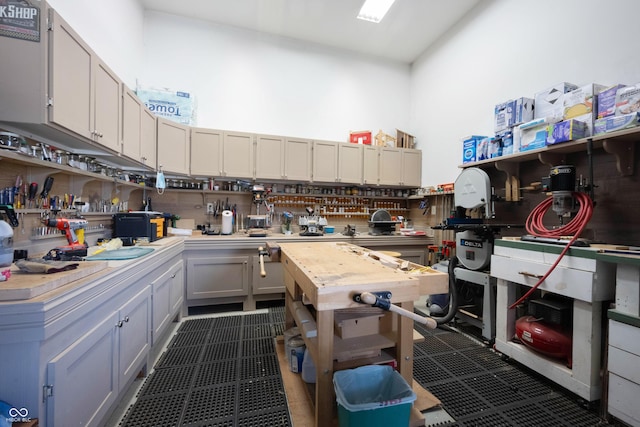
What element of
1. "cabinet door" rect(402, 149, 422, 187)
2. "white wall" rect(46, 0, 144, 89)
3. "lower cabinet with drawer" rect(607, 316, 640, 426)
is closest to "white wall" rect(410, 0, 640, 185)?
"cabinet door" rect(402, 149, 422, 187)

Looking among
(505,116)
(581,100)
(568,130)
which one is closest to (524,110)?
(505,116)

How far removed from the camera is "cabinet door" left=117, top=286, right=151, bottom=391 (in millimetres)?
1536

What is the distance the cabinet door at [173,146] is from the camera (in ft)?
9.75

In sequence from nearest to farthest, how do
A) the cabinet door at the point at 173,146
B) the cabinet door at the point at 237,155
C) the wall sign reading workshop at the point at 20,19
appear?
the wall sign reading workshop at the point at 20,19
the cabinet door at the point at 173,146
the cabinet door at the point at 237,155

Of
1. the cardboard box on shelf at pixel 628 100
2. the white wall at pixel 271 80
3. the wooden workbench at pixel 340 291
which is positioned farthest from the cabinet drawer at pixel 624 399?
the white wall at pixel 271 80

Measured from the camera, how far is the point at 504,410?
164 centimetres

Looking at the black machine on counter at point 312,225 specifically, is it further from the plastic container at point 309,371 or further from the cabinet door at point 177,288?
the plastic container at point 309,371

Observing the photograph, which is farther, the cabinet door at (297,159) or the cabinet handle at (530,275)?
the cabinet door at (297,159)

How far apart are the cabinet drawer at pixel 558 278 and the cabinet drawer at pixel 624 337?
16 cm

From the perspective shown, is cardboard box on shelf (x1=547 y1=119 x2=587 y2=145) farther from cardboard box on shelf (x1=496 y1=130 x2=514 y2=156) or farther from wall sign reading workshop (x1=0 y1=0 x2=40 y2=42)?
wall sign reading workshop (x1=0 y1=0 x2=40 y2=42)

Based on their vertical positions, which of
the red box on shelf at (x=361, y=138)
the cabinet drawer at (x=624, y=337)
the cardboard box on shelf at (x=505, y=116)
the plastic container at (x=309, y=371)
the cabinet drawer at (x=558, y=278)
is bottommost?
the plastic container at (x=309, y=371)

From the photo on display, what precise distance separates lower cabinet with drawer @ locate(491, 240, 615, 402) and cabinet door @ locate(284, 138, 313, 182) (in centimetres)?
256

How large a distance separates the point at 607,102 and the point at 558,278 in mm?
1321

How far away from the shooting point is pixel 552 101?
7.40 ft
